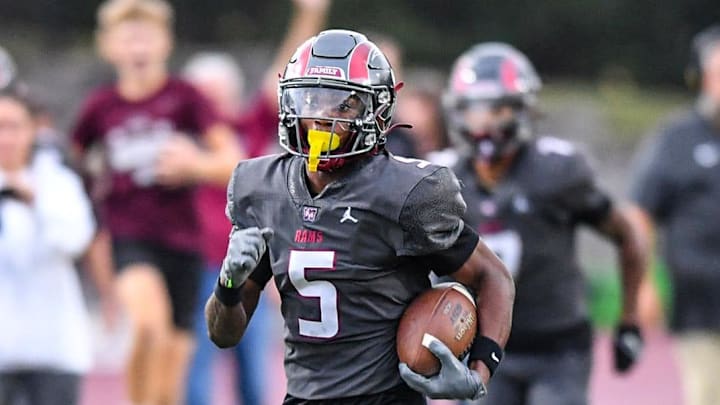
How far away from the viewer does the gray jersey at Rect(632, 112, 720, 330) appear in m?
7.29

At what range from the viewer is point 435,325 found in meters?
4.12

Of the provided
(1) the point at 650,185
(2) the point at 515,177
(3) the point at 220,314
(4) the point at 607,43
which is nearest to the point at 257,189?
(3) the point at 220,314

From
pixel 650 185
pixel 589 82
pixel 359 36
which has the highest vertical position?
pixel 359 36

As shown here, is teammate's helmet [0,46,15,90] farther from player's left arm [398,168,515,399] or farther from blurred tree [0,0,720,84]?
blurred tree [0,0,720,84]

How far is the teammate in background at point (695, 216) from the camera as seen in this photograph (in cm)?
728

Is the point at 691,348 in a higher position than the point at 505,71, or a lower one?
lower

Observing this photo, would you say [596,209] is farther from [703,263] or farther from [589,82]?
[589,82]

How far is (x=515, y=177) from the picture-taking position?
19.1 feet

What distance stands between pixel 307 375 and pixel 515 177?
1.83 m

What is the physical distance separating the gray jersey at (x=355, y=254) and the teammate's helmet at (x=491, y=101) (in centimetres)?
160

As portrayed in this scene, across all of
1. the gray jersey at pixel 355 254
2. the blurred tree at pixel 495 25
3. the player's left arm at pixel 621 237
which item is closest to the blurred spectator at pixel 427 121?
the player's left arm at pixel 621 237

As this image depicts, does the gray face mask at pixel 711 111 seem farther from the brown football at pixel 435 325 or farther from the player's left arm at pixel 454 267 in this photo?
the brown football at pixel 435 325

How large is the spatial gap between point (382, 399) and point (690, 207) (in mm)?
3513

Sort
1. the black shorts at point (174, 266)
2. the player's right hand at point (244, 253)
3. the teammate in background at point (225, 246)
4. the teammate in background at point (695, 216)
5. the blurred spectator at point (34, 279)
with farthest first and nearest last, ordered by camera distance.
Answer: the teammate in background at point (225, 246), the black shorts at point (174, 266), the teammate in background at point (695, 216), the blurred spectator at point (34, 279), the player's right hand at point (244, 253)
